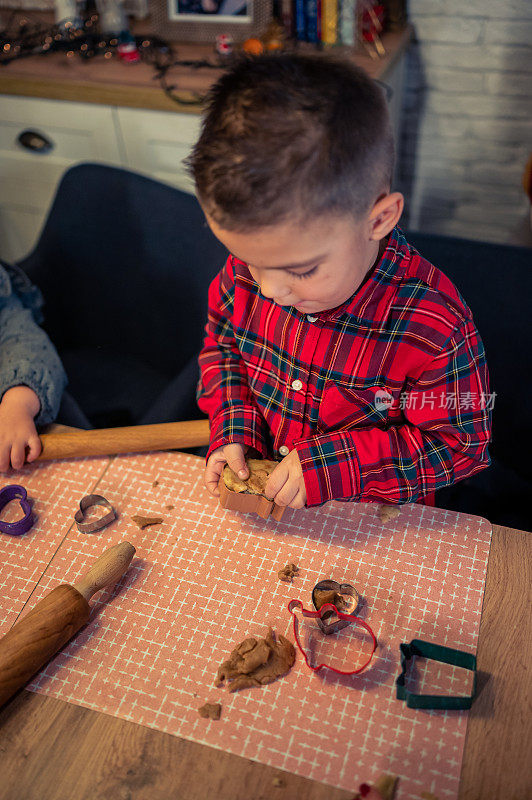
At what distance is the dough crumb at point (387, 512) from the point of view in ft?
3.10

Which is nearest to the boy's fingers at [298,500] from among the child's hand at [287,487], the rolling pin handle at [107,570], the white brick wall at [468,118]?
the child's hand at [287,487]

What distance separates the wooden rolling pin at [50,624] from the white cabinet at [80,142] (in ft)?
4.79

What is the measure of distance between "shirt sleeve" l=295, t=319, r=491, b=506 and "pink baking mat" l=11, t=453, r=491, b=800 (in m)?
0.04

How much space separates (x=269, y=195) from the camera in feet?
2.27


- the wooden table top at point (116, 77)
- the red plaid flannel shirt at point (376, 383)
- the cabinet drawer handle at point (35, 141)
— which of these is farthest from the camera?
the cabinet drawer handle at point (35, 141)

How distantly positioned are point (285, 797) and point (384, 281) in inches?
25.9

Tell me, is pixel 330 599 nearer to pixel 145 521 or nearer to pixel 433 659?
pixel 433 659

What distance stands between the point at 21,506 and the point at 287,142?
0.66 metres

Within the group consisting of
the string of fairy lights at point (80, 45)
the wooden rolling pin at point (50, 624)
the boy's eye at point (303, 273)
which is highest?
the boy's eye at point (303, 273)

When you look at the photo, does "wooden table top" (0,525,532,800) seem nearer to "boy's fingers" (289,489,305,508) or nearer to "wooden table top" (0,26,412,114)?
"boy's fingers" (289,489,305,508)

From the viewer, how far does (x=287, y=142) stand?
2.22ft

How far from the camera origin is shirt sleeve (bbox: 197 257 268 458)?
1.07 m

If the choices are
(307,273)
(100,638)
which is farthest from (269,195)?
(100,638)

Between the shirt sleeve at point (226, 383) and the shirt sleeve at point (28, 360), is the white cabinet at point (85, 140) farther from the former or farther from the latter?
the shirt sleeve at point (226, 383)
